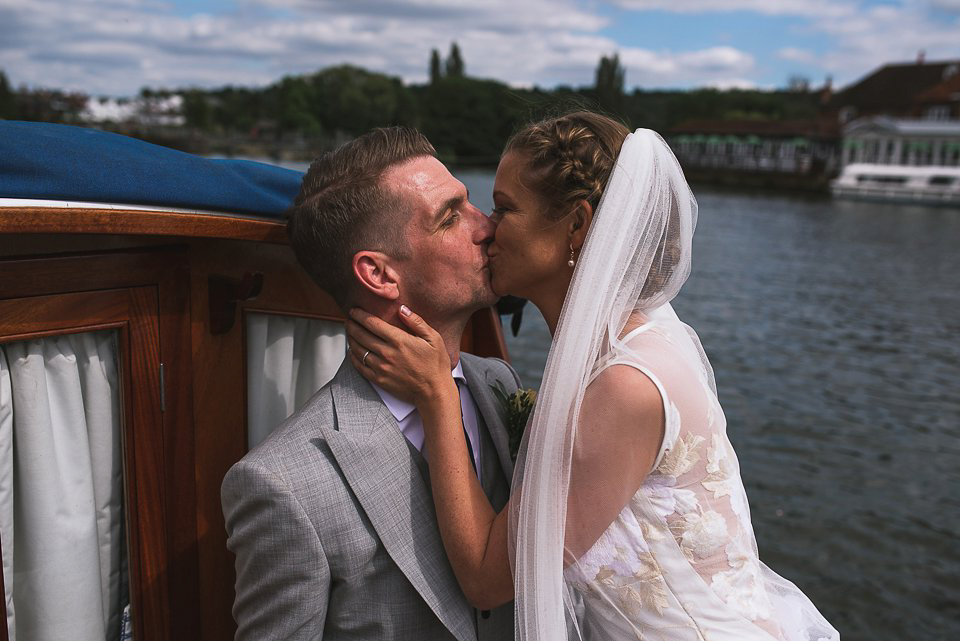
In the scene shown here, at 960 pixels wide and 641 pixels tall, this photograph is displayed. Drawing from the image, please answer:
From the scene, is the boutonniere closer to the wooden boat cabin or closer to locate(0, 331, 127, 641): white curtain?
the wooden boat cabin

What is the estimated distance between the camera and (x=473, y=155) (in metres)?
74.6

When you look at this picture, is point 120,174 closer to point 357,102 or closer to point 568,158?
point 568,158

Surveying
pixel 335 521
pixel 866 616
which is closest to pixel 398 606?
pixel 335 521

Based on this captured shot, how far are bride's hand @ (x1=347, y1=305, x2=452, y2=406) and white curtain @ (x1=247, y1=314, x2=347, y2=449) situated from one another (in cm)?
66

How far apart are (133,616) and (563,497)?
57.5 inches

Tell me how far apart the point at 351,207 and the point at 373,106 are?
105 metres

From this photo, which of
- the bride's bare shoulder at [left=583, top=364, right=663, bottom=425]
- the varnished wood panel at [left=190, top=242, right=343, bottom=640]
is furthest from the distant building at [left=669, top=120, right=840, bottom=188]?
the bride's bare shoulder at [left=583, top=364, right=663, bottom=425]

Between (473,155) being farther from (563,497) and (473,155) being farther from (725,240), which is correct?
(563,497)

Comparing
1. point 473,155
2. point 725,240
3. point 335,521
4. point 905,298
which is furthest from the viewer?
point 473,155

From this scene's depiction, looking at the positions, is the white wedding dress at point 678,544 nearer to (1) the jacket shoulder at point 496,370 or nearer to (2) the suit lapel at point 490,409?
(2) the suit lapel at point 490,409

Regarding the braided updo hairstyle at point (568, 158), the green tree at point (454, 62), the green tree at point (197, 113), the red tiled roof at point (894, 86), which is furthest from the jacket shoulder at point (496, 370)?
the green tree at point (454, 62)

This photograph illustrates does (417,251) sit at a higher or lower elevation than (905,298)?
higher

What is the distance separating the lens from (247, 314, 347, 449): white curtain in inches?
107

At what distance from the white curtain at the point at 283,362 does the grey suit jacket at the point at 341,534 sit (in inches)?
24.6
